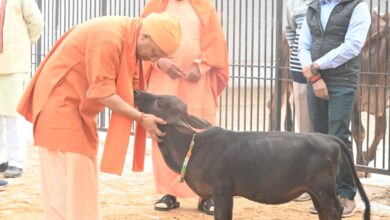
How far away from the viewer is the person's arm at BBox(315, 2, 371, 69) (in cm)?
711

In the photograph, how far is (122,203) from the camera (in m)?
8.06

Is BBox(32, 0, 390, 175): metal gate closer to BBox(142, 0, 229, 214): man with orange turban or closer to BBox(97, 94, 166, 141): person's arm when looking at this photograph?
BBox(142, 0, 229, 214): man with orange turban

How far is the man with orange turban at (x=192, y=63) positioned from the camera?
7457 mm

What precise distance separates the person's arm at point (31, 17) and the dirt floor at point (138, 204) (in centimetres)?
158

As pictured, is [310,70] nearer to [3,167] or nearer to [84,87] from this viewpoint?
[84,87]

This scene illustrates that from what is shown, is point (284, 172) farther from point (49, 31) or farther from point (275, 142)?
point (49, 31)

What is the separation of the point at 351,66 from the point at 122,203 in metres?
2.43

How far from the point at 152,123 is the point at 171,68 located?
207 cm

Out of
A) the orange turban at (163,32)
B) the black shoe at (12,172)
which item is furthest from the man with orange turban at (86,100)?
the black shoe at (12,172)

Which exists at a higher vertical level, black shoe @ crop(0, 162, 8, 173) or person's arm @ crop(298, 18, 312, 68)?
person's arm @ crop(298, 18, 312, 68)

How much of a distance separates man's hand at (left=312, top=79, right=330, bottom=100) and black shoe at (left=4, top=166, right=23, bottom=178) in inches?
144

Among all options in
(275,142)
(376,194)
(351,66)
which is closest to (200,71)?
(351,66)

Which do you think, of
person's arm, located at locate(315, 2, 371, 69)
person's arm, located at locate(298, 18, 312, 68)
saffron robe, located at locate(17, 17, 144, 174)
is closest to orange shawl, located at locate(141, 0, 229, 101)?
person's arm, located at locate(298, 18, 312, 68)

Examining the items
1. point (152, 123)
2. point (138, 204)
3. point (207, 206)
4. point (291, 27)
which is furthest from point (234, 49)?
point (152, 123)
